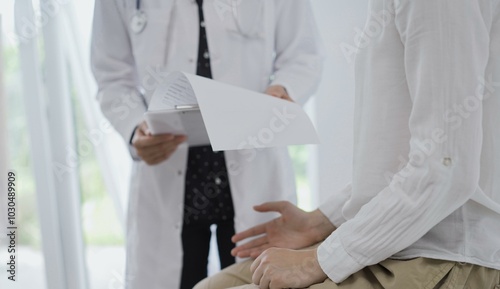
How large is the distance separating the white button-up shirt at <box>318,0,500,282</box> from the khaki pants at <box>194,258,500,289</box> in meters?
0.01

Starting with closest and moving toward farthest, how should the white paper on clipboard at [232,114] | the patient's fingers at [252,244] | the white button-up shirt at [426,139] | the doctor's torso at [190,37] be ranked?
the white button-up shirt at [426,139] → the white paper on clipboard at [232,114] → the patient's fingers at [252,244] → the doctor's torso at [190,37]

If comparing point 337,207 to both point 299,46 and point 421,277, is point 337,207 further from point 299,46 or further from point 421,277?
point 299,46

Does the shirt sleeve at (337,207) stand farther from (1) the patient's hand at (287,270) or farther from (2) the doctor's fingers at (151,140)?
(2) the doctor's fingers at (151,140)

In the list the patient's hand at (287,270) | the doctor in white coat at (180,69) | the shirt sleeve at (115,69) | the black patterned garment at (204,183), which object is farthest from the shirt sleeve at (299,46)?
the patient's hand at (287,270)

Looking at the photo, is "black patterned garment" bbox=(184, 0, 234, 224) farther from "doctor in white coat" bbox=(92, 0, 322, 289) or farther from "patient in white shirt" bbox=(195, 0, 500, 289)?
"patient in white shirt" bbox=(195, 0, 500, 289)

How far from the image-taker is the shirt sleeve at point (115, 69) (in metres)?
1.13

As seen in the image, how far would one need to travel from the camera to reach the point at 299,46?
1.17 m

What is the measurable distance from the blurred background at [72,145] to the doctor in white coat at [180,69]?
0.39 feet

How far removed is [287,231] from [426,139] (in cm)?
41

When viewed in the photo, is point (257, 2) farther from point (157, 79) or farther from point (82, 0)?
point (82, 0)

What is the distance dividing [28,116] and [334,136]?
2.35 feet

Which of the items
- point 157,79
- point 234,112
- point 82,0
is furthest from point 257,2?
point 82,0

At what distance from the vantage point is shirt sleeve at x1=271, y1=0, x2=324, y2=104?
1151 millimetres

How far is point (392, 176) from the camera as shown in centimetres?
70
